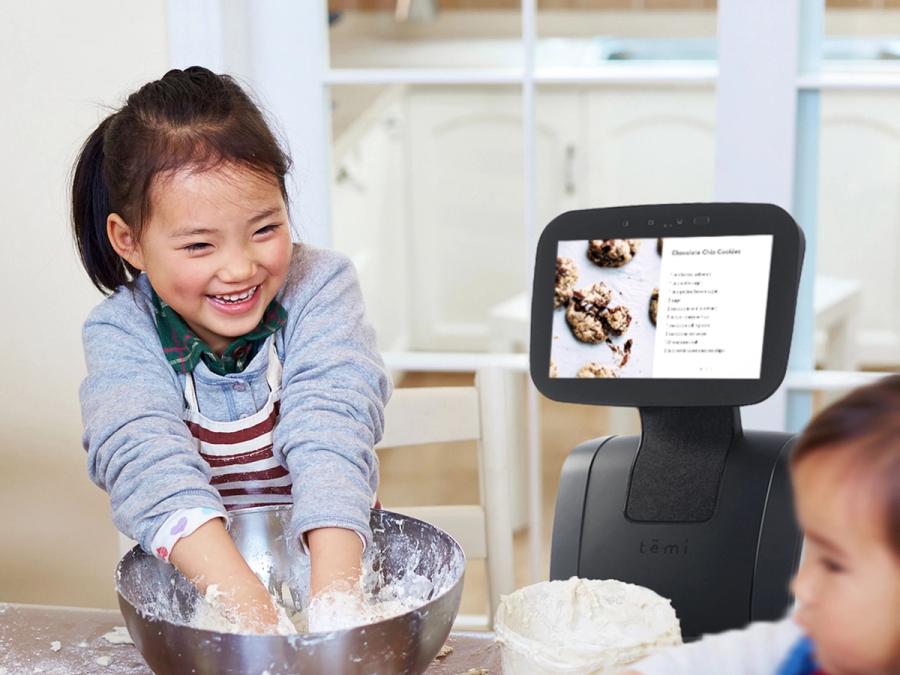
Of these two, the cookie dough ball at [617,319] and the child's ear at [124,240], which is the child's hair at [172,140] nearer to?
the child's ear at [124,240]

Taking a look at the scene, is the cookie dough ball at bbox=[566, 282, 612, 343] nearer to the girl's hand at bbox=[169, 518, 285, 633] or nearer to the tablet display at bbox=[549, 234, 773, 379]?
the tablet display at bbox=[549, 234, 773, 379]

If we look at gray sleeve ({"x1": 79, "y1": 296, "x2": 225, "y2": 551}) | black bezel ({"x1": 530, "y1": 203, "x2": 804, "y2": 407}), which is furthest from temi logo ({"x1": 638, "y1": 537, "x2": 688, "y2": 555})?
gray sleeve ({"x1": 79, "y1": 296, "x2": 225, "y2": 551})

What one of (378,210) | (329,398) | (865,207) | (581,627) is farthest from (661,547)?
(378,210)

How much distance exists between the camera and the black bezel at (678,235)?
2.94 feet

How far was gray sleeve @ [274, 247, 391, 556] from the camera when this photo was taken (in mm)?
966

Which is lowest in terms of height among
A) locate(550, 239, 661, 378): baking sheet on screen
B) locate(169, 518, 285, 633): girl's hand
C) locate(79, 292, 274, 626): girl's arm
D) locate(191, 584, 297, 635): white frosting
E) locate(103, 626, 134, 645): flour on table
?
locate(103, 626, 134, 645): flour on table

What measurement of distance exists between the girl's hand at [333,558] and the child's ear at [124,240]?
1.10ft

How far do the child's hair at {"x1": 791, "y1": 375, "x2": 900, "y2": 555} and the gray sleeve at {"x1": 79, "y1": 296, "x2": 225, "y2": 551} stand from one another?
48 centimetres

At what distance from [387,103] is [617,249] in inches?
60.3

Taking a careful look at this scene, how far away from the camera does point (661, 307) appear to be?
94 cm

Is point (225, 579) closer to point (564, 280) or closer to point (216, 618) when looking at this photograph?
point (216, 618)

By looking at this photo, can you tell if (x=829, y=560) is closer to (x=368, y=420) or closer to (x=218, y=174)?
(x=368, y=420)

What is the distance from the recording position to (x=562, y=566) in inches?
38.3

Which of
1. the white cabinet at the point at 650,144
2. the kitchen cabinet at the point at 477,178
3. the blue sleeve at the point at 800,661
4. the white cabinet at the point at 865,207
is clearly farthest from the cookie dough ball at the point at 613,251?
the white cabinet at the point at 650,144
